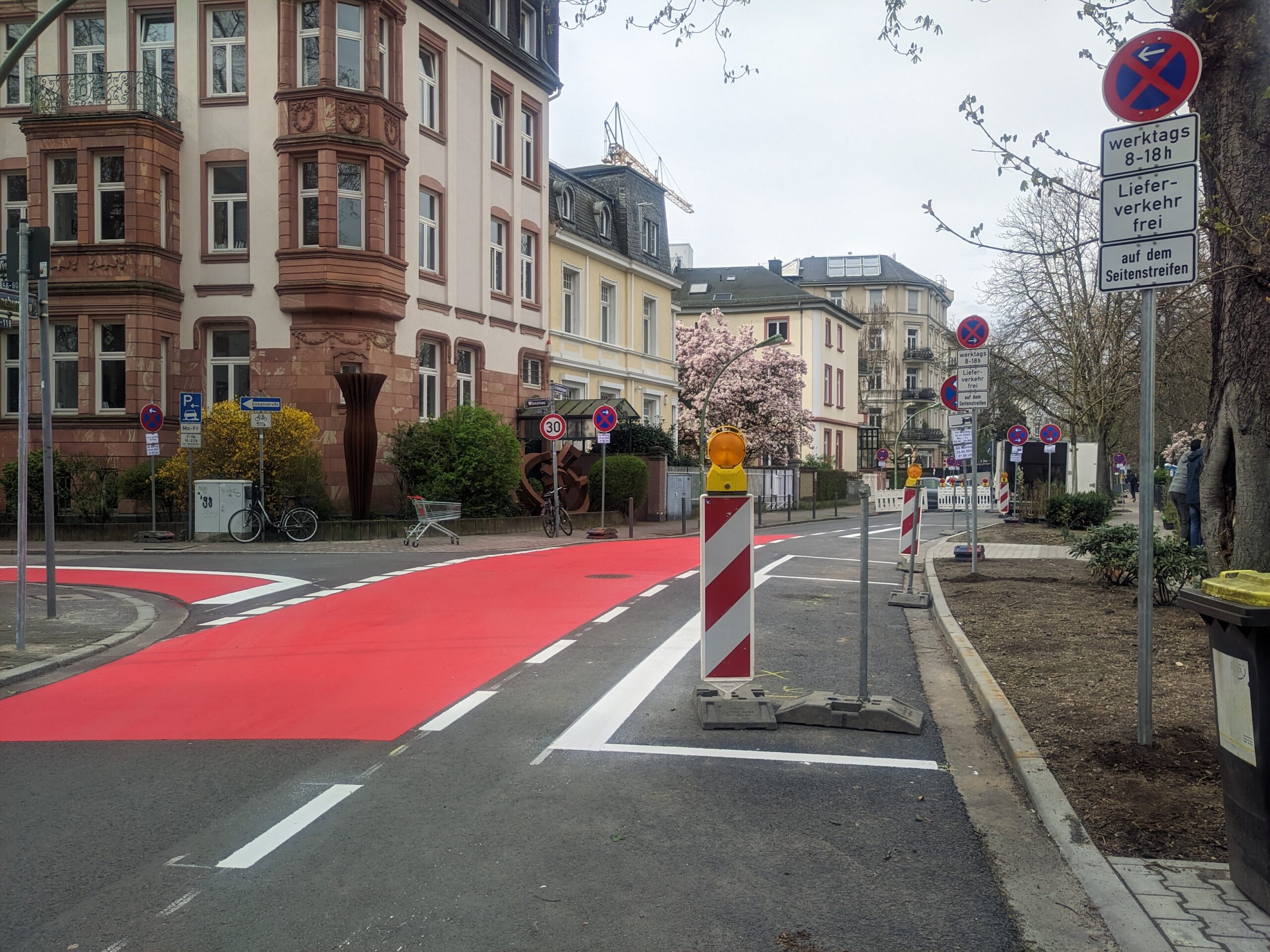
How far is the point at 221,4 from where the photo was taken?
2616 centimetres

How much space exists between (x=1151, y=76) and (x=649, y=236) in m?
38.2

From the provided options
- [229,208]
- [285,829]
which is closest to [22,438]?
[285,829]

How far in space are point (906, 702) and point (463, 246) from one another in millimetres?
24838

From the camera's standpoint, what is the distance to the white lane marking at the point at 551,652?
28.6 ft

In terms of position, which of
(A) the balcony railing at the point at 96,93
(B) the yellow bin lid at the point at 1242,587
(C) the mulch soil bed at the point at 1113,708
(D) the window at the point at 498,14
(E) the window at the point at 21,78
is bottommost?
(C) the mulch soil bed at the point at 1113,708

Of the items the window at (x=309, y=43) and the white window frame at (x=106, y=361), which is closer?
the white window frame at (x=106, y=361)

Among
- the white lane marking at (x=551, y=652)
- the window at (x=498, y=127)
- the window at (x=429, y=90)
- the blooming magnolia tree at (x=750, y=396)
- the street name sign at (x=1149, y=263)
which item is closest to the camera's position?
the street name sign at (x=1149, y=263)

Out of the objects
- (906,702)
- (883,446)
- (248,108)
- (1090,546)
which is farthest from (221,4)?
(883,446)

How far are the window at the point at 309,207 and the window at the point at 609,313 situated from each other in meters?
14.7

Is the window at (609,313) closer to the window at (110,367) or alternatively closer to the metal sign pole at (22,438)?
the window at (110,367)

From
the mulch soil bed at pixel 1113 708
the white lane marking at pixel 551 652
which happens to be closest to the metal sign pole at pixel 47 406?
the white lane marking at pixel 551 652

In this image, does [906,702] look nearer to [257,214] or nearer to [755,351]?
[257,214]

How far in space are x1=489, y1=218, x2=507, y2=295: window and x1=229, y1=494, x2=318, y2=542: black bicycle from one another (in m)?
11.1

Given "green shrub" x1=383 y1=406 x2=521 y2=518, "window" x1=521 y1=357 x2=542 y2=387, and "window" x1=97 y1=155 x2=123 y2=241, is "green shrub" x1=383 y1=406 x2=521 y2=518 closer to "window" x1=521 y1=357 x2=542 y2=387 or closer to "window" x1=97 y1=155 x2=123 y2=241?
"window" x1=521 y1=357 x2=542 y2=387
